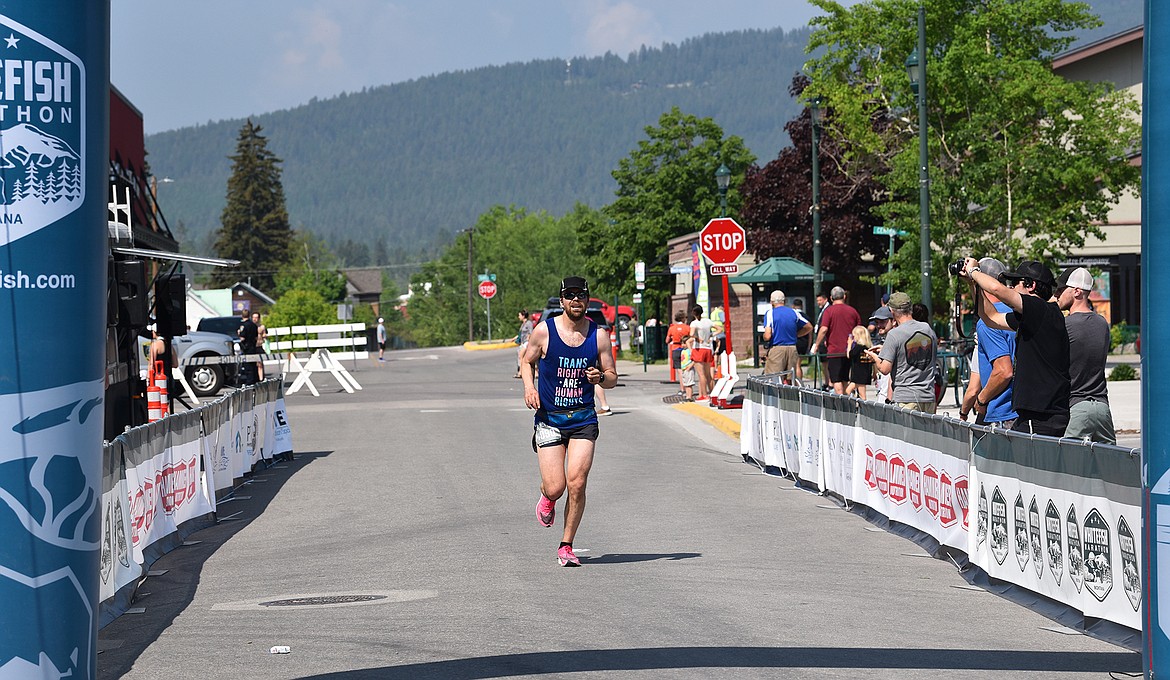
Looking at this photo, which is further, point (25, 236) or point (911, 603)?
point (911, 603)

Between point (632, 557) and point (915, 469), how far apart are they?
2.37m

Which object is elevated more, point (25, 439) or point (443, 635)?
point (25, 439)

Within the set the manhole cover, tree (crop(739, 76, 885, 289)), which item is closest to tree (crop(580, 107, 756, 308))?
tree (crop(739, 76, 885, 289))

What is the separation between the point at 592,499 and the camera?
559 inches

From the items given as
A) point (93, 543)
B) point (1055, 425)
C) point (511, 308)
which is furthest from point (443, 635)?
point (511, 308)

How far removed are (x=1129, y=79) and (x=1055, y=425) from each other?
41.1m

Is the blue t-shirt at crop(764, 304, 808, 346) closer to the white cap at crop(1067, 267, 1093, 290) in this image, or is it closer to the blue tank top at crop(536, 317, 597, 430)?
the white cap at crop(1067, 267, 1093, 290)

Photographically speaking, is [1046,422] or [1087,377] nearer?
[1046,422]

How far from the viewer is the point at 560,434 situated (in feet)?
33.7

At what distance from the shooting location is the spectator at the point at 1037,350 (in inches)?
371

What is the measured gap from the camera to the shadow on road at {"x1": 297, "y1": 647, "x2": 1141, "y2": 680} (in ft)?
22.4

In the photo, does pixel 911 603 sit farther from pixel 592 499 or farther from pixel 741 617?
pixel 592 499

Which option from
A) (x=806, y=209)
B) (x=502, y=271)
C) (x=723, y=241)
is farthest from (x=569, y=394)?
(x=502, y=271)

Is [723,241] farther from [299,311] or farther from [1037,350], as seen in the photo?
[299,311]
